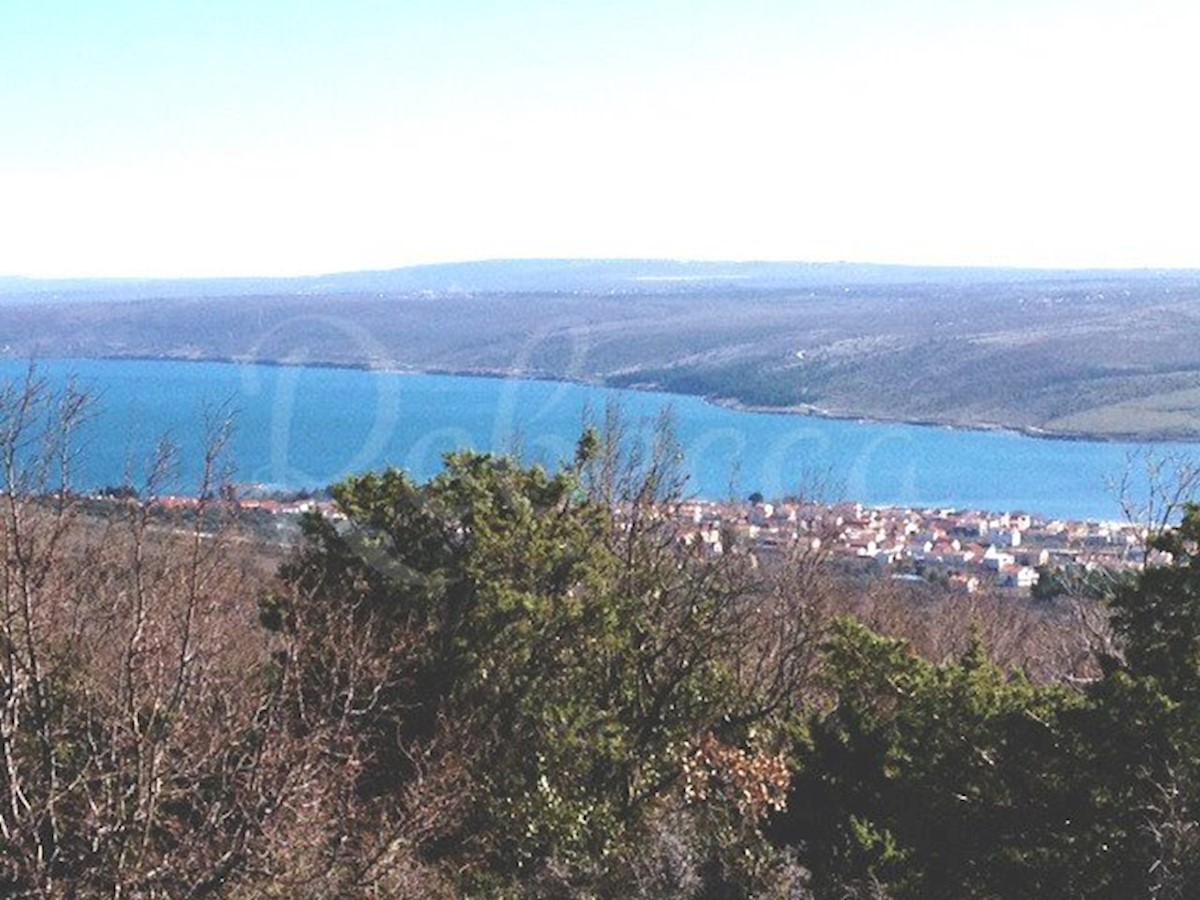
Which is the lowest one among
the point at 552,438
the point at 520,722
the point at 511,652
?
the point at 552,438

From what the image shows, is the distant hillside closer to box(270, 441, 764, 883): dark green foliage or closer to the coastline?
the coastline

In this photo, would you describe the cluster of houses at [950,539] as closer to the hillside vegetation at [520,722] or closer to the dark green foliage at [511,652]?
the dark green foliage at [511,652]

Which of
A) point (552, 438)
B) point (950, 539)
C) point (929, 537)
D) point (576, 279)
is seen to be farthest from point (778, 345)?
point (576, 279)

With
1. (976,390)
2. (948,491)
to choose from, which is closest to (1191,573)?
(948,491)

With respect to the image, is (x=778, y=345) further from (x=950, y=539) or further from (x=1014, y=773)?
(x=1014, y=773)

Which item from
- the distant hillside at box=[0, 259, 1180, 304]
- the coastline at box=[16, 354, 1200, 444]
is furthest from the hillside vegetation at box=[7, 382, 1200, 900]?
the distant hillside at box=[0, 259, 1180, 304]

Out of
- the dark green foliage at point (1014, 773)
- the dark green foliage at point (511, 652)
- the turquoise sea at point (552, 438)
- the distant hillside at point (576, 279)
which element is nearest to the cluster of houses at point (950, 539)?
the turquoise sea at point (552, 438)

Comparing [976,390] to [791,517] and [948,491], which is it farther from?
[791,517]
